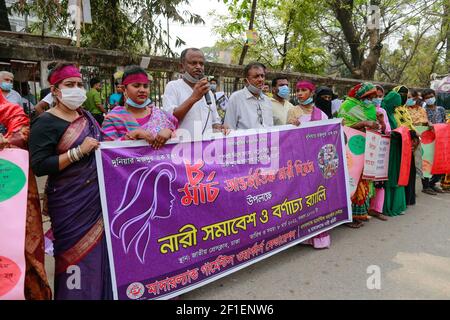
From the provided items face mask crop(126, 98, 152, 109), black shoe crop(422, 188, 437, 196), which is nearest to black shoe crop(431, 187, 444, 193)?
black shoe crop(422, 188, 437, 196)

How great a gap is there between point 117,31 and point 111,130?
7146 millimetres

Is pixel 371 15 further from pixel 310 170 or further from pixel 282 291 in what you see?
pixel 282 291

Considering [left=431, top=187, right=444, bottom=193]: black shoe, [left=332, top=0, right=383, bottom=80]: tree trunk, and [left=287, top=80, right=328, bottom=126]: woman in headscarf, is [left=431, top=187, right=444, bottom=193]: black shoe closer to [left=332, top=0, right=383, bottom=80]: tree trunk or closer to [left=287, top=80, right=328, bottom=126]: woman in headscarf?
[left=287, top=80, right=328, bottom=126]: woman in headscarf

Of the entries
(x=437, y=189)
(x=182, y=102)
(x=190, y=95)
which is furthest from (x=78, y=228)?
(x=437, y=189)

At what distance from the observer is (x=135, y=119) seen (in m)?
2.72

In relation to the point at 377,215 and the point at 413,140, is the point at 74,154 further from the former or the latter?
the point at 413,140

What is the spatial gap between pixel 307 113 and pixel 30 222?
9.83 feet

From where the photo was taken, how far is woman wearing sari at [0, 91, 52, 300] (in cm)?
232

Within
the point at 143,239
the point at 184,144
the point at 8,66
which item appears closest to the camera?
the point at 143,239

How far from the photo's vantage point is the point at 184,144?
9.27 feet

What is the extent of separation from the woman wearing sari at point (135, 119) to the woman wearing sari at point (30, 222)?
1.80ft

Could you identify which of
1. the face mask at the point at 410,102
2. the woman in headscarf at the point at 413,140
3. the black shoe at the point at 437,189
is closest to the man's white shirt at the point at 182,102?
the woman in headscarf at the point at 413,140

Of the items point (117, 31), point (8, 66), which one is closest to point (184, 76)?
point (8, 66)

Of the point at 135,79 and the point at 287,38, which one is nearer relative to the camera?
the point at 135,79
